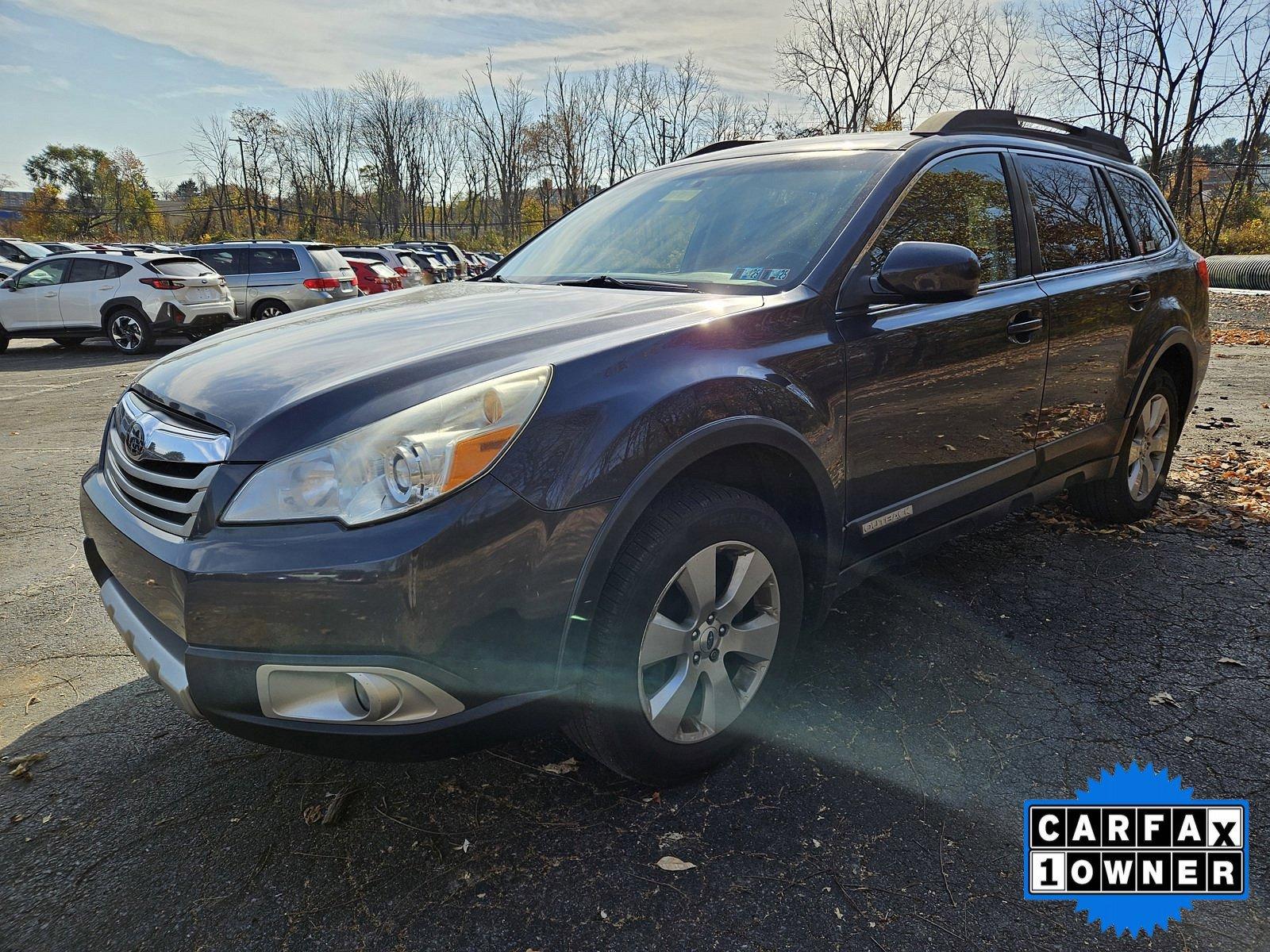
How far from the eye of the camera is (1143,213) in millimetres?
4164

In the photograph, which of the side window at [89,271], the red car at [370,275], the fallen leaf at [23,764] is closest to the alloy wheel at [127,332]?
the side window at [89,271]

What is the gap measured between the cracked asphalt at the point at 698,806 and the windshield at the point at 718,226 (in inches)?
54.7

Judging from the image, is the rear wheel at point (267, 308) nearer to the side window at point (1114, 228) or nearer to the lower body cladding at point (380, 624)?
the side window at point (1114, 228)

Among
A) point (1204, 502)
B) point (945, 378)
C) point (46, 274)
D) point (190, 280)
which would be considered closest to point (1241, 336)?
point (1204, 502)

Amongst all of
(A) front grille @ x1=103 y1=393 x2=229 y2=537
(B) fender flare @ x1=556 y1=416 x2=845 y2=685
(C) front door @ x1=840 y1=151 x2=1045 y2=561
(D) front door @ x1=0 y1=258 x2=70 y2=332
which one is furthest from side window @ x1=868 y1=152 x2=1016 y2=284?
(D) front door @ x1=0 y1=258 x2=70 y2=332

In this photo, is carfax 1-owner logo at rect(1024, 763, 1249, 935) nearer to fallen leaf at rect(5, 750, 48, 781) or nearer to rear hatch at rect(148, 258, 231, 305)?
fallen leaf at rect(5, 750, 48, 781)

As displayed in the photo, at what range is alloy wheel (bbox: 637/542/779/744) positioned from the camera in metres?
2.11

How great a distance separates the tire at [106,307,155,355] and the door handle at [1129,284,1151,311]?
14.0 m

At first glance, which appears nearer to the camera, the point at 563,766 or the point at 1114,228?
the point at 563,766

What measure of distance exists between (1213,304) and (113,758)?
64.2 feet

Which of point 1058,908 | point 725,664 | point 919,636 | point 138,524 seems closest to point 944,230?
point 919,636

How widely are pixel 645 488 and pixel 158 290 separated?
1401 centimetres

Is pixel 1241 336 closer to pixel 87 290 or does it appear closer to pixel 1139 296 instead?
pixel 1139 296

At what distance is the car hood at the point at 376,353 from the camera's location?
5.98ft
